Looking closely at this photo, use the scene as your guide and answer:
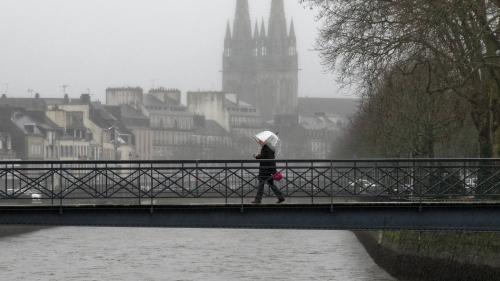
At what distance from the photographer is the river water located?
179ft

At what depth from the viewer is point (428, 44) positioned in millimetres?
46844

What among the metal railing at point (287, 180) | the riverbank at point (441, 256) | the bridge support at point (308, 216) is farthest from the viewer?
the riverbank at point (441, 256)

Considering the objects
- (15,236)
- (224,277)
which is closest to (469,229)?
(224,277)

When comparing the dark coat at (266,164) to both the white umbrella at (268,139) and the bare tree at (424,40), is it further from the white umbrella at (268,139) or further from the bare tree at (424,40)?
the bare tree at (424,40)

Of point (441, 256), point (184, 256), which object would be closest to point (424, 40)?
point (441, 256)

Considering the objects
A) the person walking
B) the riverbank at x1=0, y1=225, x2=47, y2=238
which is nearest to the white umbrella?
the person walking

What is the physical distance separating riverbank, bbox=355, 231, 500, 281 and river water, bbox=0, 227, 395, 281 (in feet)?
2.75

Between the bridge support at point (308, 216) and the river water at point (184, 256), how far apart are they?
15777mm

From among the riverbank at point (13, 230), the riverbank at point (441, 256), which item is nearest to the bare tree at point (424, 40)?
the riverbank at point (441, 256)

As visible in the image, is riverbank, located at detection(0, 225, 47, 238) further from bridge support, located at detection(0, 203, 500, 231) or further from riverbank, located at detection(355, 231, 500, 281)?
bridge support, located at detection(0, 203, 500, 231)

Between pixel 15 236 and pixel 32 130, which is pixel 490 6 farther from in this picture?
pixel 32 130

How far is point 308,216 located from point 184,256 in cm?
2916

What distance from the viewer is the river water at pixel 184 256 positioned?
54.6 metres

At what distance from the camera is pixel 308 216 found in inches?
1426
